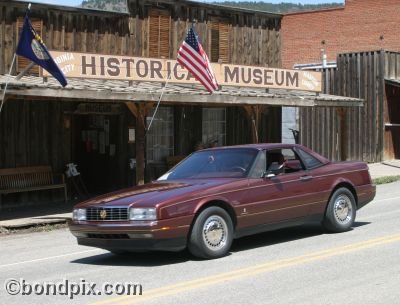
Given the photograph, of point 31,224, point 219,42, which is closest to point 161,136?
point 219,42

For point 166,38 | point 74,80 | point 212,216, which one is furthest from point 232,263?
point 166,38

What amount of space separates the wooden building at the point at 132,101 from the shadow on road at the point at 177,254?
5388mm

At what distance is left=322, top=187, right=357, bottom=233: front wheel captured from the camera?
10992mm

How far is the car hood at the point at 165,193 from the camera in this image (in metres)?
8.91

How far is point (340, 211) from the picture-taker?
11.2m

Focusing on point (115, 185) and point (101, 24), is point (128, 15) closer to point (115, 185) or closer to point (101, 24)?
point (101, 24)

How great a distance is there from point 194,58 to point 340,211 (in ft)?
22.2

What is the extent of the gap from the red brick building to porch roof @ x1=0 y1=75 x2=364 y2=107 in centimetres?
2252

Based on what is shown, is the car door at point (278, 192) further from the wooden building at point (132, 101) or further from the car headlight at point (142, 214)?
the wooden building at point (132, 101)

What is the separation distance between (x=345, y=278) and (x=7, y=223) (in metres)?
9.07

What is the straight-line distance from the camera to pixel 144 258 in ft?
31.8

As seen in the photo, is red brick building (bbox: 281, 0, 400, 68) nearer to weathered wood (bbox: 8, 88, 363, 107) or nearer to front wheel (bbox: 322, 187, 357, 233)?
weathered wood (bbox: 8, 88, 363, 107)

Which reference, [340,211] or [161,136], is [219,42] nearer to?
[161,136]

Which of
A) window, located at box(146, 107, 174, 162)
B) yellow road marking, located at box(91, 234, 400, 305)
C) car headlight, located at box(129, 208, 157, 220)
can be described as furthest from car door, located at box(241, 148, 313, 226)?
window, located at box(146, 107, 174, 162)
